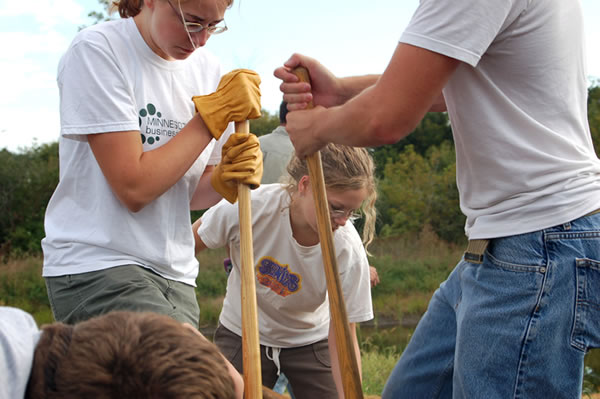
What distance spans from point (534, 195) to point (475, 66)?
38cm

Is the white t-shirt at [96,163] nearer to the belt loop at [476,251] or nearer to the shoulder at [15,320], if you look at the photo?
the shoulder at [15,320]

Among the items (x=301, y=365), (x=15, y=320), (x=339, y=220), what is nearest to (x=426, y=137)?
(x=301, y=365)

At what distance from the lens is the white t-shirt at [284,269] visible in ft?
10.3

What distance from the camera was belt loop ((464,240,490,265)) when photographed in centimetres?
184

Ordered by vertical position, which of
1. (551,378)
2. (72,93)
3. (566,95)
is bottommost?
(551,378)

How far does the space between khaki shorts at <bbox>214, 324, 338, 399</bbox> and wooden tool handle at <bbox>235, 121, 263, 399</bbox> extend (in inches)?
47.3

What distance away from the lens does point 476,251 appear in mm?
1868

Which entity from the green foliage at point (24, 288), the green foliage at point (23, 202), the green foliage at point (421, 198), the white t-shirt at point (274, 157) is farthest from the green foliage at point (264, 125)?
the white t-shirt at point (274, 157)

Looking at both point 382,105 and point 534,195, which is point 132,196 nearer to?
point 382,105

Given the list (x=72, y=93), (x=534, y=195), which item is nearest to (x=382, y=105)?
(x=534, y=195)

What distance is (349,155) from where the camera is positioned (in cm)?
311

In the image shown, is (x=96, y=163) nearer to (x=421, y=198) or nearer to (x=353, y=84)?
(x=353, y=84)

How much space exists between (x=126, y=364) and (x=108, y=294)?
0.82m

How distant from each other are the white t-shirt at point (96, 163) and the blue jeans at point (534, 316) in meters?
Answer: 1.05
